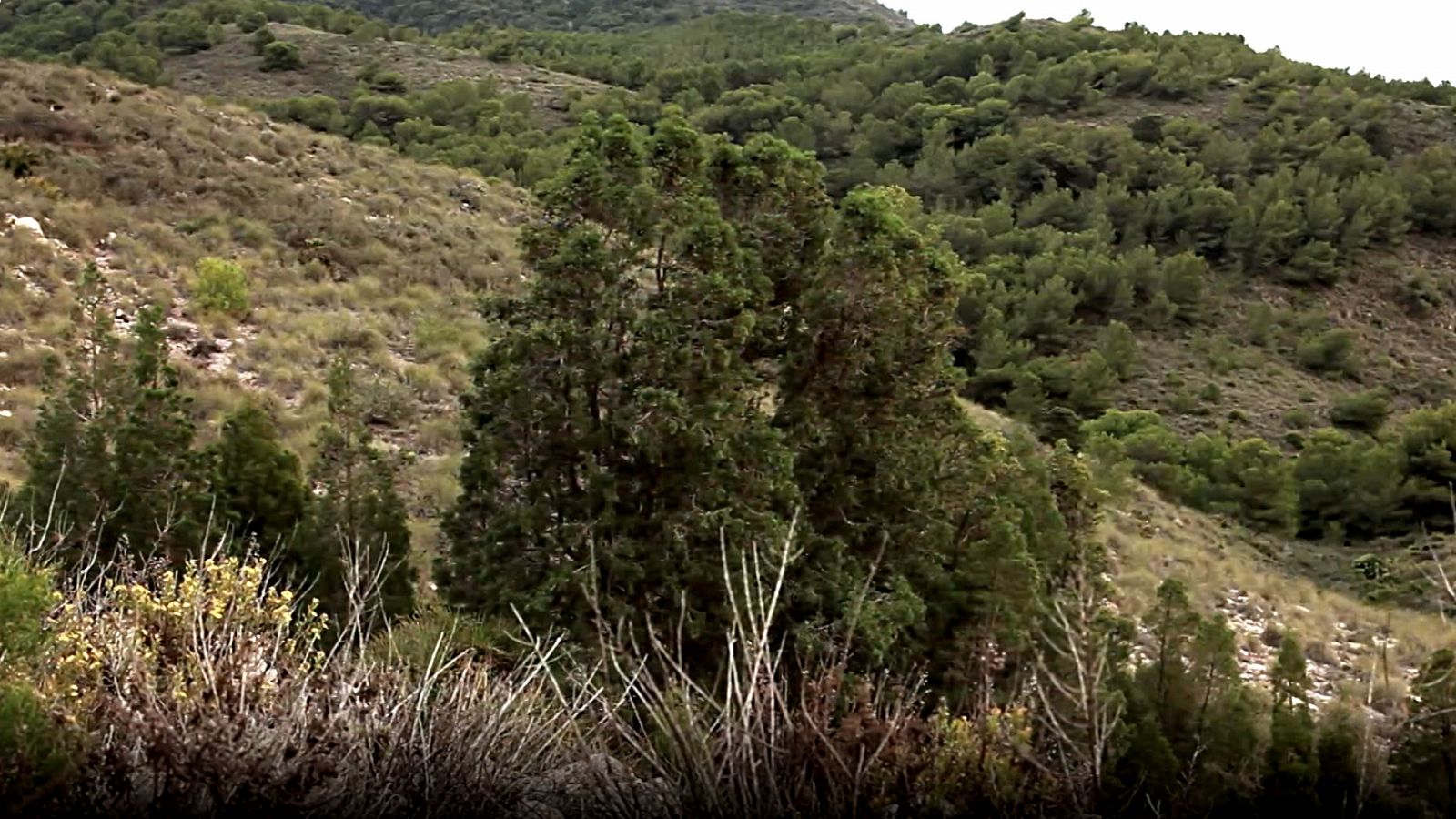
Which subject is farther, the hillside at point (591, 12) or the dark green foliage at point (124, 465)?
the hillside at point (591, 12)

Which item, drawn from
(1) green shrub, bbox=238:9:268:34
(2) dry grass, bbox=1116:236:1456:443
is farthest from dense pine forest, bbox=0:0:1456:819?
(1) green shrub, bbox=238:9:268:34

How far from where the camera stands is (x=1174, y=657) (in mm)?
4289

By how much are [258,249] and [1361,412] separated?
1036 inches

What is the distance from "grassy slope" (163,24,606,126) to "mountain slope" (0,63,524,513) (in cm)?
2115

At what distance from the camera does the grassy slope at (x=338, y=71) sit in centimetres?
4288

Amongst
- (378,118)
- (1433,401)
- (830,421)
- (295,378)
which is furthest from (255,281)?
Answer: (1433,401)

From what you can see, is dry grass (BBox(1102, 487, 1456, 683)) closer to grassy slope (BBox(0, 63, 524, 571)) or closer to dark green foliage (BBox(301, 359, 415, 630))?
dark green foliage (BBox(301, 359, 415, 630))

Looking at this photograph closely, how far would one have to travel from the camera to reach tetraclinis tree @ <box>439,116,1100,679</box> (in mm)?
5570

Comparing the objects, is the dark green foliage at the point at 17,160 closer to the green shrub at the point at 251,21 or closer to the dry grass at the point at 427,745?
Result: the dry grass at the point at 427,745

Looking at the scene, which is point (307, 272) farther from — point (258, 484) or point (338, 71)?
point (338, 71)

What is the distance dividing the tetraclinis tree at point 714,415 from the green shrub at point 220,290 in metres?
9.57

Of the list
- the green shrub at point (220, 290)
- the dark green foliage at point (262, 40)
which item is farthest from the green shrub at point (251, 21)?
the green shrub at point (220, 290)

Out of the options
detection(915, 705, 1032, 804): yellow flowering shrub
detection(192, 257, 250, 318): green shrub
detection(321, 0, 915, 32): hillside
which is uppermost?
detection(321, 0, 915, 32): hillside

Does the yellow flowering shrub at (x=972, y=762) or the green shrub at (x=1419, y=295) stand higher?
the yellow flowering shrub at (x=972, y=762)
